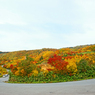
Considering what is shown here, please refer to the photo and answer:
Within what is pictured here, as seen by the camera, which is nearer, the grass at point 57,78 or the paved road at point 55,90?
the paved road at point 55,90

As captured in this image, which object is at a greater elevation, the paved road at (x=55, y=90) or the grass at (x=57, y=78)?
the paved road at (x=55, y=90)

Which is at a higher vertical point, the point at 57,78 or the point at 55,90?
the point at 55,90

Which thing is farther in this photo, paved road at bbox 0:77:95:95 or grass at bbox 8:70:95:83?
grass at bbox 8:70:95:83

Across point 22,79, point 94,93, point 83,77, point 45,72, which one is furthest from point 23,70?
point 94,93

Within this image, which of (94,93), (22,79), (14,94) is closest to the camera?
(94,93)

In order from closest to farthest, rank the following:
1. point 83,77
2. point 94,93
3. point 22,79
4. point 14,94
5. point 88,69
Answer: point 94,93, point 14,94, point 83,77, point 22,79, point 88,69

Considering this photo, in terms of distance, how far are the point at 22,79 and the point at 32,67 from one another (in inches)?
119

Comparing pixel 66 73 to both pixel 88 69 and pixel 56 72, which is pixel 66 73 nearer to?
pixel 56 72

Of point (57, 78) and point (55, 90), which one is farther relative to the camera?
point (57, 78)

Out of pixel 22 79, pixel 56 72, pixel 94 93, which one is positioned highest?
pixel 94 93

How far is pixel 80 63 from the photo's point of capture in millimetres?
19938

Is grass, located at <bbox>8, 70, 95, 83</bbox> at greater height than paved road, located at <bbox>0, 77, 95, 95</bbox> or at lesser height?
lesser

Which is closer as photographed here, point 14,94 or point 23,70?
point 14,94

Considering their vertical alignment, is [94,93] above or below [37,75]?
above
